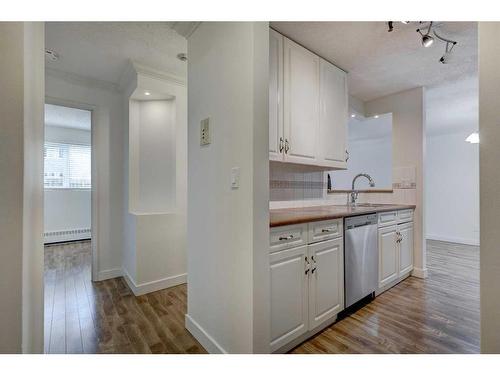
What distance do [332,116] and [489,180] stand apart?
172cm

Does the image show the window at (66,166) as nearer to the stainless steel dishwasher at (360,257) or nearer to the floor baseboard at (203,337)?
the floor baseboard at (203,337)

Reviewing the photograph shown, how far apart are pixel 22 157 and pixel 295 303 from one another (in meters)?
1.56

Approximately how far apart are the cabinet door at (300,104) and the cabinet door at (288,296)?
847mm

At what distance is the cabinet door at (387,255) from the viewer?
2.41 meters

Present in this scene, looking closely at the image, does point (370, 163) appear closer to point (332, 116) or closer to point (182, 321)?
point (332, 116)

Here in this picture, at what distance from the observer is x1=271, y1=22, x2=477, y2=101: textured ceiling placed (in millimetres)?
1892

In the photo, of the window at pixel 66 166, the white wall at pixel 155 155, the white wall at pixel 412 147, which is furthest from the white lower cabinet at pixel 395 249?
the window at pixel 66 166

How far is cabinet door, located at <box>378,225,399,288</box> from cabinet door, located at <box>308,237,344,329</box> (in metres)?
0.75

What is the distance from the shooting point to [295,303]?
1.56 metres

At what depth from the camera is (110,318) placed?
2.00 m

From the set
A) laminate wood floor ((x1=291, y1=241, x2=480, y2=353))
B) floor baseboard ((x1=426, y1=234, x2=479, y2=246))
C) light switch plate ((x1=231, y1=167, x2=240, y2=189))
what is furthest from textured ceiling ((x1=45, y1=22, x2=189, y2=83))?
floor baseboard ((x1=426, y1=234, x2=479, y2=246))

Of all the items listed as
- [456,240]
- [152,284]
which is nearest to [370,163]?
[456,240]
